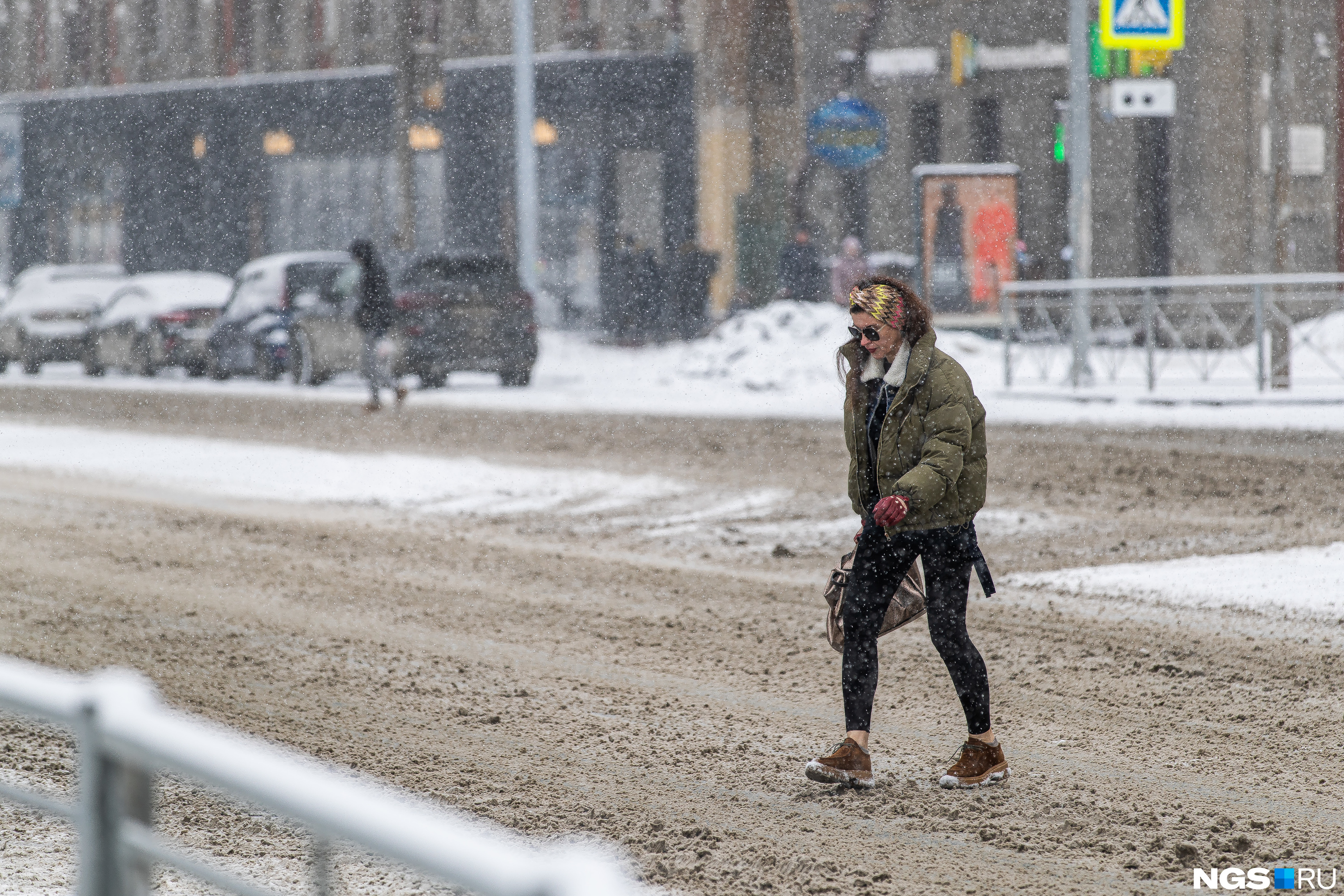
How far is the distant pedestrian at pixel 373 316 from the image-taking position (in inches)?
747

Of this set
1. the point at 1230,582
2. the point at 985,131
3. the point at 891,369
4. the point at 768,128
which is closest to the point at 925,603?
the point at 891,369

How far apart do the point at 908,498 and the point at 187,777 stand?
3128 millimetres

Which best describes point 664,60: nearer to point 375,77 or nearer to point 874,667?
point 375,77

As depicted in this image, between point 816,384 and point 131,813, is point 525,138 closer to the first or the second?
point 816,384

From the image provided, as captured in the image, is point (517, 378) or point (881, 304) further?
point (517, 378)

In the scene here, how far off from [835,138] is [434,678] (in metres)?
24.5

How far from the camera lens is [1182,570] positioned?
349 inches

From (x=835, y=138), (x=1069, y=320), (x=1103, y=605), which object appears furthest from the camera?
(x=835, y=138)

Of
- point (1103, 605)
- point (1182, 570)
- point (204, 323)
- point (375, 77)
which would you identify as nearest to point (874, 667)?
point (1103, 605)

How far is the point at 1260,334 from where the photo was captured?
1798 cm

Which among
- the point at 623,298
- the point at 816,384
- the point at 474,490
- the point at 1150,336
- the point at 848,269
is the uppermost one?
the point at 848,269

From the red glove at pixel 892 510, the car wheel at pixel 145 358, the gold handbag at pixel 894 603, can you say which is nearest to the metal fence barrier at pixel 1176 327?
the gold handbag at pixel 894 603

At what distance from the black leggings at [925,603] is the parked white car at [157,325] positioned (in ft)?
71.4

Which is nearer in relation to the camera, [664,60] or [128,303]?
[128,303]
